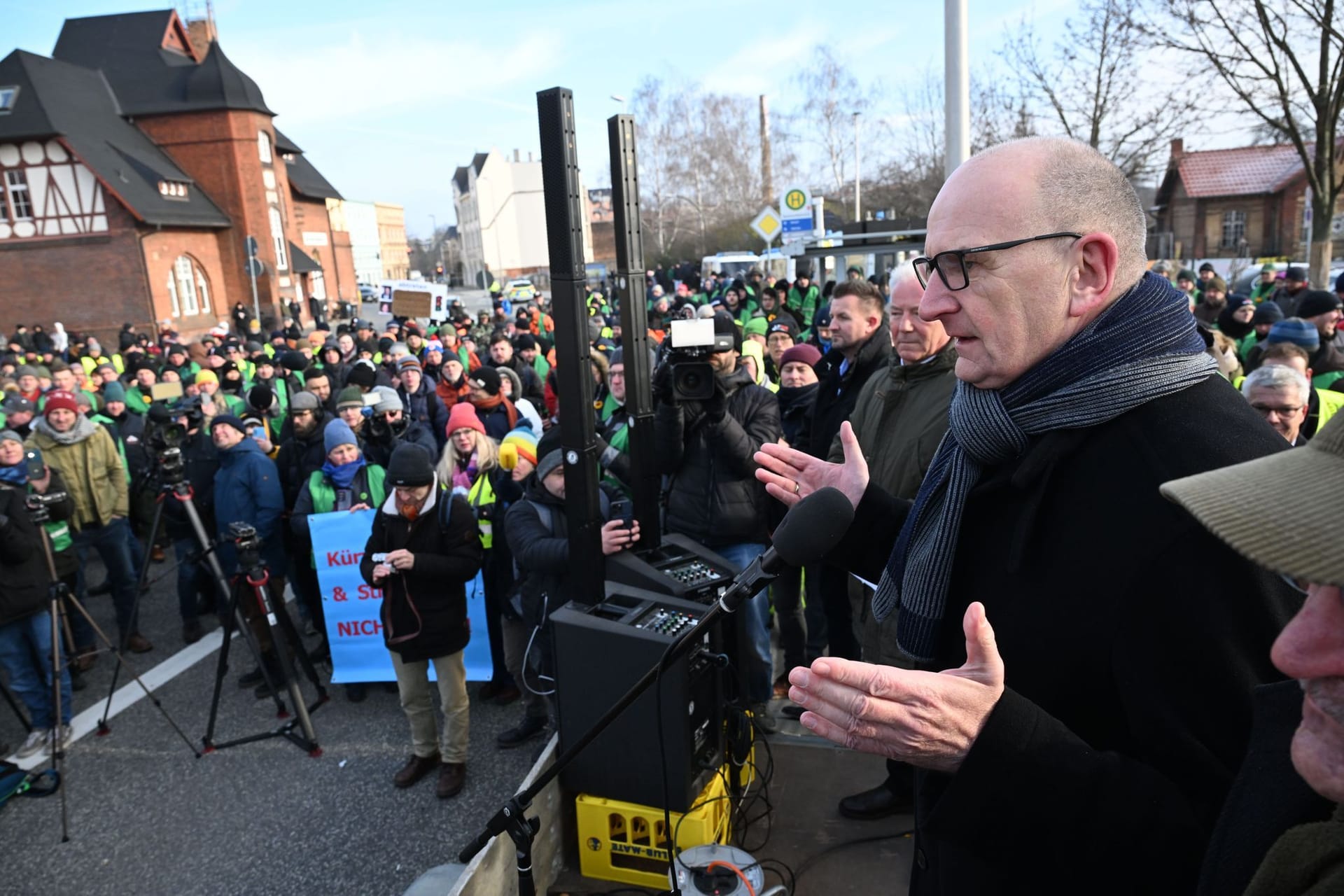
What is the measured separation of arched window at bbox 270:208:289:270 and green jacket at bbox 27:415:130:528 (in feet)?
125

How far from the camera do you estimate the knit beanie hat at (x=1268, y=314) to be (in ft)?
27.1

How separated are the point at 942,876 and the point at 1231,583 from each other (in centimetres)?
78

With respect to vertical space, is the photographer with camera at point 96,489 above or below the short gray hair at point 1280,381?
below

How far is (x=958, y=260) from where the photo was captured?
166 cm

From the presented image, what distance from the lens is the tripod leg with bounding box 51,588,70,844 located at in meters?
4.75

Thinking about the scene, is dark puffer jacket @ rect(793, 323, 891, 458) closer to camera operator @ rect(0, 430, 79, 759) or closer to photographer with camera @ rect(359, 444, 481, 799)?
photographer with camera @ rect(359, 444, 481, 799)

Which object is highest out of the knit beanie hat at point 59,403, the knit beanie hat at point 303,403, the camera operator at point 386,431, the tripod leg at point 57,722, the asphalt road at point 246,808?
the knit beanie hat at point 59,403

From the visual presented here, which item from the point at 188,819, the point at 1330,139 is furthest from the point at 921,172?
the point at 188,819

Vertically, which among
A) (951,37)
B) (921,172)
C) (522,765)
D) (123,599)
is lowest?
(522,765)

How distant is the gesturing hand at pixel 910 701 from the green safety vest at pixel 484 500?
478 cm

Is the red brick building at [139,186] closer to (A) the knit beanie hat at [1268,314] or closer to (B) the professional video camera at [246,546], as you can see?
(B) the professional video camera at [246,546]

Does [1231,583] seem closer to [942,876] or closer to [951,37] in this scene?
[942,876]

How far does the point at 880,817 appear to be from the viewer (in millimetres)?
3922

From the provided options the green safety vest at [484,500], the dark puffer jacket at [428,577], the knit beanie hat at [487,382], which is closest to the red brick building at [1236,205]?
the knit beanie hat at [487,382]
